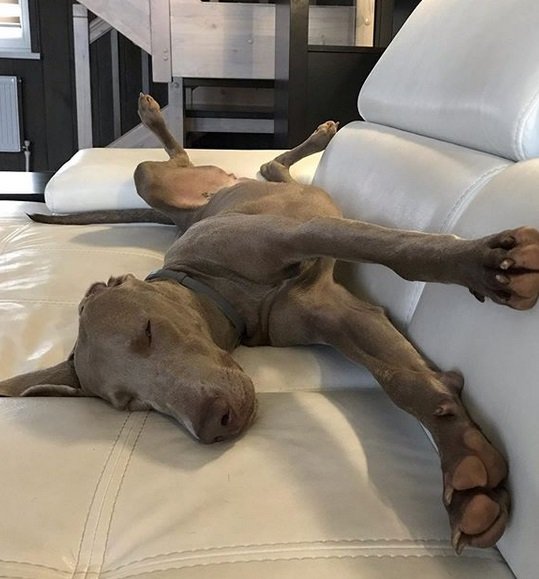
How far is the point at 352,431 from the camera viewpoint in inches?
46.9

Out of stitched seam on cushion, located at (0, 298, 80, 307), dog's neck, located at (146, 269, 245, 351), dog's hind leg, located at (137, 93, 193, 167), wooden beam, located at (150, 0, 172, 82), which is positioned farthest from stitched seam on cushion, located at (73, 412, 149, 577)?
wooden beam, located at (150, 0, 172, 82)

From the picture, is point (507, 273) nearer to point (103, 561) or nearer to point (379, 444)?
point (379, 444)

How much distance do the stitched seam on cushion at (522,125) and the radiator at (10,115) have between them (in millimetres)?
5301

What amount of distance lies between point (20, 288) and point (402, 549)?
1.28m

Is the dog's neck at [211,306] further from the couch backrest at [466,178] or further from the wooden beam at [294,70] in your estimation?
the wooden beam at [294,70]

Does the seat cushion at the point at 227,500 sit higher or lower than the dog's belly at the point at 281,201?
lower

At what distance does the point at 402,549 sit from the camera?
92 cm

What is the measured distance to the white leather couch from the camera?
0.91 metres

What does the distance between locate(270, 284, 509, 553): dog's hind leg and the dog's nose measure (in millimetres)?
276

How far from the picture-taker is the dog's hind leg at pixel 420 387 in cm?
91

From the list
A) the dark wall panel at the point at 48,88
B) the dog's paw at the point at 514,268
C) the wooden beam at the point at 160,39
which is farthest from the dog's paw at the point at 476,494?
the dark wall panel at the point at 48,88

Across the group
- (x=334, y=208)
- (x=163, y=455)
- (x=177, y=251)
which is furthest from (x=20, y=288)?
(x=163, y=455)

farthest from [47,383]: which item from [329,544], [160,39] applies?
[160,39]

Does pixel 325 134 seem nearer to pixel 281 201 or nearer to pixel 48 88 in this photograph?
pixel 281 201
